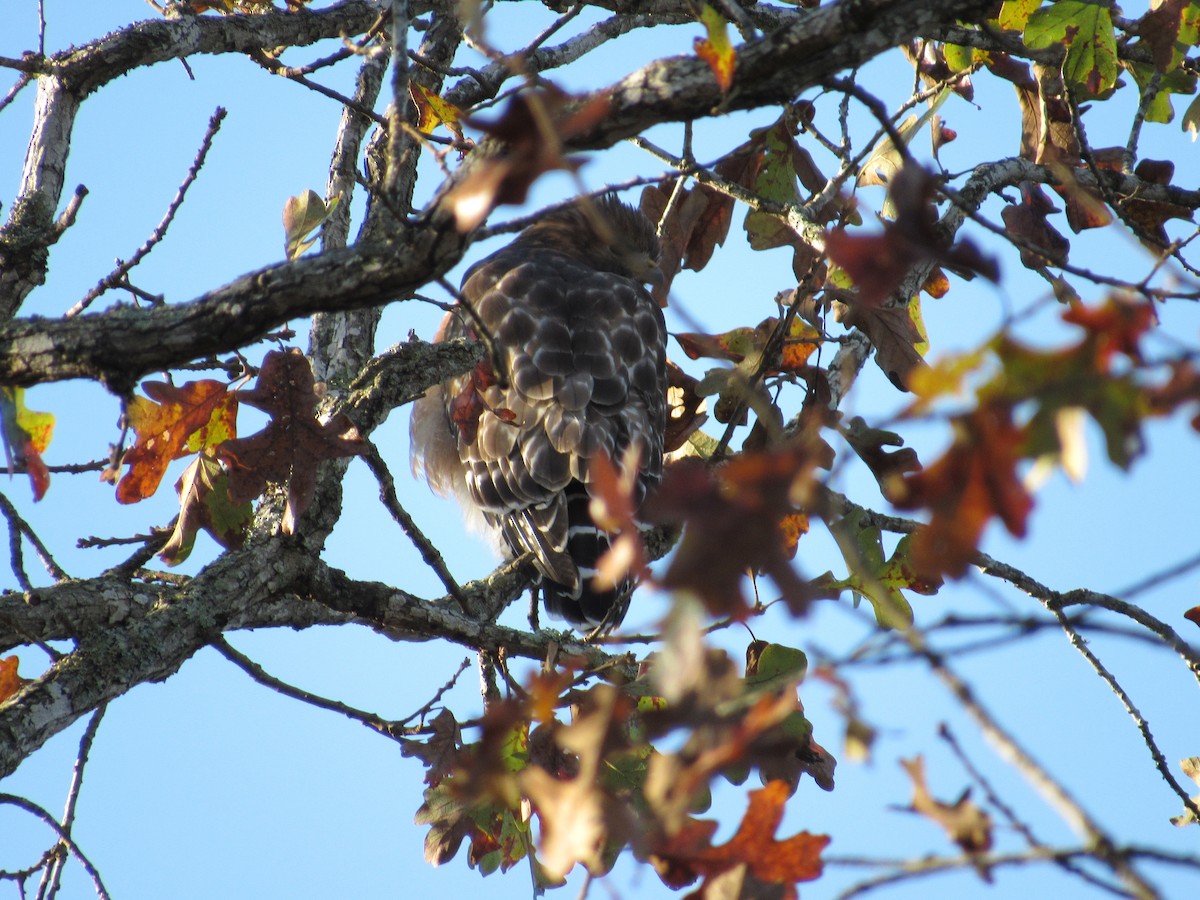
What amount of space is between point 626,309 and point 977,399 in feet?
16.0

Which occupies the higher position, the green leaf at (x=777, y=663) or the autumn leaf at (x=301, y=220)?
the autumn leaf at (x=301, y=220)

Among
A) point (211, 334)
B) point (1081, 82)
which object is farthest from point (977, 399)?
point (1081, 82)

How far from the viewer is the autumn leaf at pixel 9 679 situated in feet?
8.50

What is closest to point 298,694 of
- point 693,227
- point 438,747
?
point 438,747

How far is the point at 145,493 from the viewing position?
2.82 metres

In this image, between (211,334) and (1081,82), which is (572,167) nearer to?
(211,334)

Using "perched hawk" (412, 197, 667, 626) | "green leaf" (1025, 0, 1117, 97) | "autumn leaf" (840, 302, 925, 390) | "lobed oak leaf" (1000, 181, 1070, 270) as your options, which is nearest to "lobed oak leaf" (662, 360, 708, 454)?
"perched hawk" (412, 197, 667, 626)

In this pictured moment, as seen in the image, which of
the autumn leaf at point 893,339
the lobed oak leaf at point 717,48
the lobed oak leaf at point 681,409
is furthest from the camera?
the lobed oak leaf at point 681,409

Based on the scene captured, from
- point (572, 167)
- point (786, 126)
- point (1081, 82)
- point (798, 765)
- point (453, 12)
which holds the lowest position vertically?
point (572, 167)

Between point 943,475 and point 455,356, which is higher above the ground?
point 455,356

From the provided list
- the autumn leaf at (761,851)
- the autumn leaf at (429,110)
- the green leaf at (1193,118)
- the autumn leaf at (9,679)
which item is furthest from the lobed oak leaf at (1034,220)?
the autumn leaf at (9,679)

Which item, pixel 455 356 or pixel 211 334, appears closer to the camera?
pixel 211 334

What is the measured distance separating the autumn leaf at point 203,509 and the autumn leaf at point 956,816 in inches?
81.2

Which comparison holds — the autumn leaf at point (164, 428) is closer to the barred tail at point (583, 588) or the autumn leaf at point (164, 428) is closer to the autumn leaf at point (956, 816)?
the autumn leaf at point (956, 816)
